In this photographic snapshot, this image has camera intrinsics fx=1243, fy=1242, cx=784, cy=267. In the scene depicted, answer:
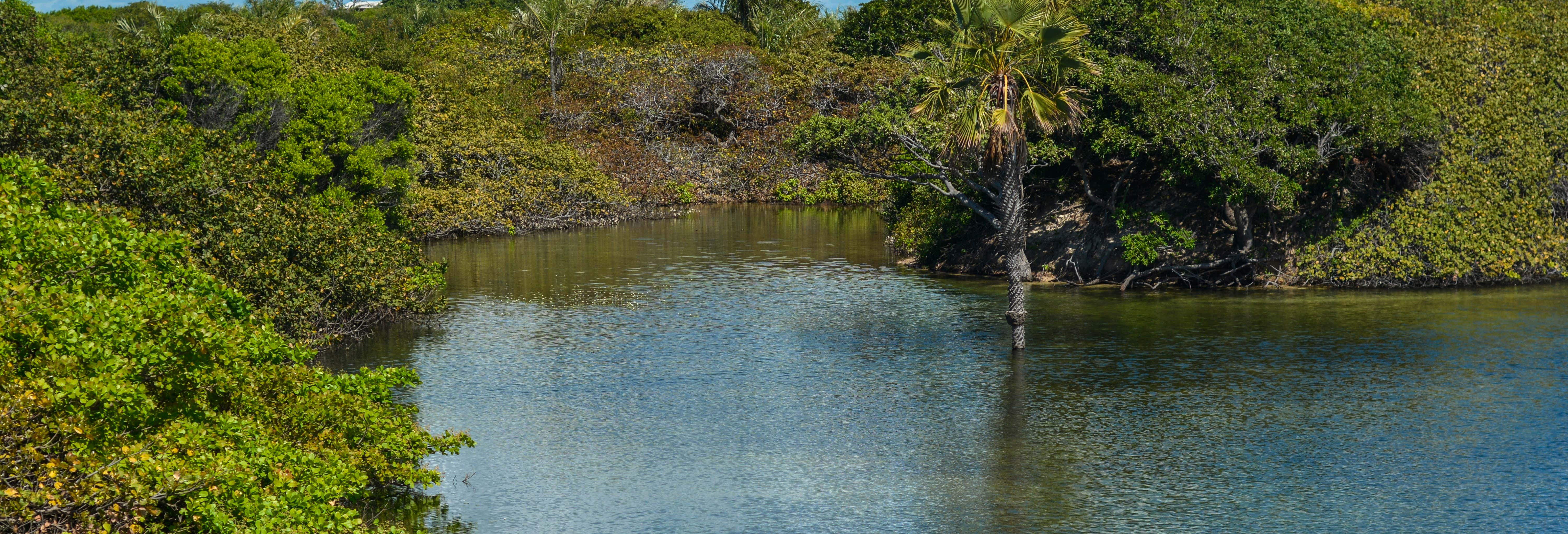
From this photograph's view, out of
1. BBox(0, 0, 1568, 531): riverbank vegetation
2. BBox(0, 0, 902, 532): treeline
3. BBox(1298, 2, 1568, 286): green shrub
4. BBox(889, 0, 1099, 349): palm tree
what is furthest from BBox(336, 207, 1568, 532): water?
BBox(889, 0, 1099, 349): palm tree

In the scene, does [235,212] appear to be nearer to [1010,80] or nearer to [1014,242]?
[1010,80]

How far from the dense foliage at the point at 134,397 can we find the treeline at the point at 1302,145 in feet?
82.4

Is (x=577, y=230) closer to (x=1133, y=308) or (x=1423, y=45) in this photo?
(x=1133, y=308)

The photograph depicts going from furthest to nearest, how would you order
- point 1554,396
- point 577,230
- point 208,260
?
point 577,230 → point 208,260 → point 1554,396

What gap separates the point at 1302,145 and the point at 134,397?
3137 centimetres

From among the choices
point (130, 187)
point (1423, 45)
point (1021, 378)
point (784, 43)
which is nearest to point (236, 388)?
point (130, 187)

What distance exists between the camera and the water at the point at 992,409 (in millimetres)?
16797

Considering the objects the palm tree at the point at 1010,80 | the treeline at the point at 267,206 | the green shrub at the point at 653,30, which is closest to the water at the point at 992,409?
the treeline at the point at 267,206

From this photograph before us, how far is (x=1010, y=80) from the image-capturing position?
2584cm

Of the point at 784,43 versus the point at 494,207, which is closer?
the point at 494,207

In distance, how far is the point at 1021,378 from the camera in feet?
83.1

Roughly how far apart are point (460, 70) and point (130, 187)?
1913 inches

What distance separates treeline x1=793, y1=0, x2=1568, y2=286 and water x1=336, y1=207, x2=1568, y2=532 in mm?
1576

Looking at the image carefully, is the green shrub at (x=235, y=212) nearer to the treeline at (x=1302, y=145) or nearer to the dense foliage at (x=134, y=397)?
the dense foliage at (x=134, y=397)
